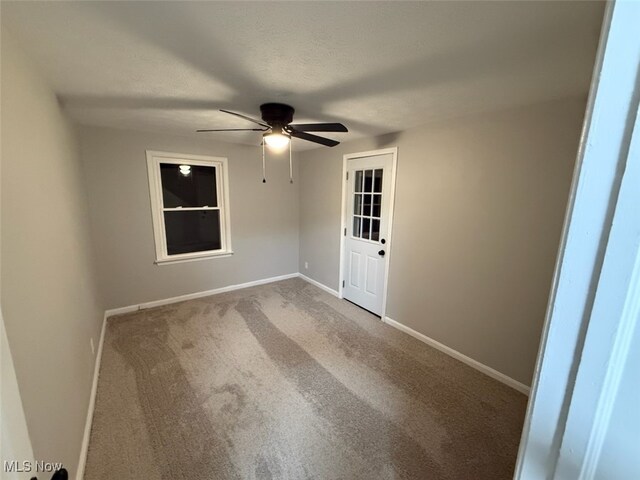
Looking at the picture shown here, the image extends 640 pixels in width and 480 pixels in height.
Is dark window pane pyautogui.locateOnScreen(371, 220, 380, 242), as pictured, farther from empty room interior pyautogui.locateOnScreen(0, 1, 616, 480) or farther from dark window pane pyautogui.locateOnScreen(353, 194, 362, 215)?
dark window pane pyautogui.locateOnScreen(353, 194, 362, 215)

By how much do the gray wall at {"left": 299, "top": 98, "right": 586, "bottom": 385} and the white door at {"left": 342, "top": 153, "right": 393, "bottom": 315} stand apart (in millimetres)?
161

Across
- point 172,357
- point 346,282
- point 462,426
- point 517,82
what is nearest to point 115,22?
point 517,82

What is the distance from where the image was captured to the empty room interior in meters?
1.21

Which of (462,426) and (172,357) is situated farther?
(172,357)

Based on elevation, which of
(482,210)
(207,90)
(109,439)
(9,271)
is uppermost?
(207,90)

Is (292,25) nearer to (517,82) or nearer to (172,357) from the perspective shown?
(517,82)

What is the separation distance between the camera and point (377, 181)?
11.0ft

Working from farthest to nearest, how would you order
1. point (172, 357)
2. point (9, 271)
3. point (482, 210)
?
point (172, 357)
point (482, 210)
point (9, 271)

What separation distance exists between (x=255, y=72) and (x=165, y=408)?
7.97 feet

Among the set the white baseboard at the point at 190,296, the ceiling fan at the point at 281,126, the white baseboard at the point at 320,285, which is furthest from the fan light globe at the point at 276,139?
the white baseboard at the point at 190,296

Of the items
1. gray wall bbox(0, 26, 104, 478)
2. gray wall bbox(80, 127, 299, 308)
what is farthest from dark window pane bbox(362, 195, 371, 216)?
gray wall bbox(0, 26, 104, 478)

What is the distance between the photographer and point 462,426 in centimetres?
191

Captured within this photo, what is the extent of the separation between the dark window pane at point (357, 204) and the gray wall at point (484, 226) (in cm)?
63

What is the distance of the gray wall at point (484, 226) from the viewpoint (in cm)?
202
